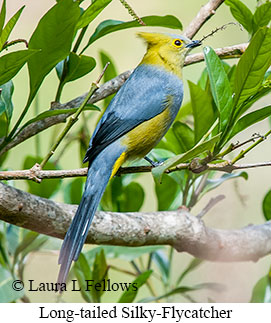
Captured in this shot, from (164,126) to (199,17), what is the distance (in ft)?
1.94

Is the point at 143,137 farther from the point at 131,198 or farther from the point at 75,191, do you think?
the point at 75,191

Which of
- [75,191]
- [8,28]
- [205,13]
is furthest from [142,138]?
[8,28]

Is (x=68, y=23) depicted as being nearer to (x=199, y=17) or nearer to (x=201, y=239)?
(x=199, y=17)

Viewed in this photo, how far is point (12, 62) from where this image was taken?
6.21 feet

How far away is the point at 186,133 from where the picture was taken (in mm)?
2531

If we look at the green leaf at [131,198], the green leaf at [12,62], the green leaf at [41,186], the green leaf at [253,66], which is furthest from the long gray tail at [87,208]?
the green leaf at [253,66]

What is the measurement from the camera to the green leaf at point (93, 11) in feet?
7.00

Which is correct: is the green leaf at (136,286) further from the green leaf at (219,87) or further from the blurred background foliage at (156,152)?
the green leaf at (219,87)

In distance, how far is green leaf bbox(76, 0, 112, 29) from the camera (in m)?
2.13

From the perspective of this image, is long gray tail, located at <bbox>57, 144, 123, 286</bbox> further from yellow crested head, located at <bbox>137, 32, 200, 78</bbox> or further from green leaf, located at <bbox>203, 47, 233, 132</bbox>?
yellow crested head, located at <bbox>137, 32, 200, 78</bbox>

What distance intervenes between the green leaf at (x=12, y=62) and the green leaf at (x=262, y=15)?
1.10 meters

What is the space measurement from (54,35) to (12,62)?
0.21m

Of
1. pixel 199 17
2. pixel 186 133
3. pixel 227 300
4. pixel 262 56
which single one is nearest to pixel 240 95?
pixel 262 56

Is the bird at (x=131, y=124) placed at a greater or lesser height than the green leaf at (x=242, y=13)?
lesser
